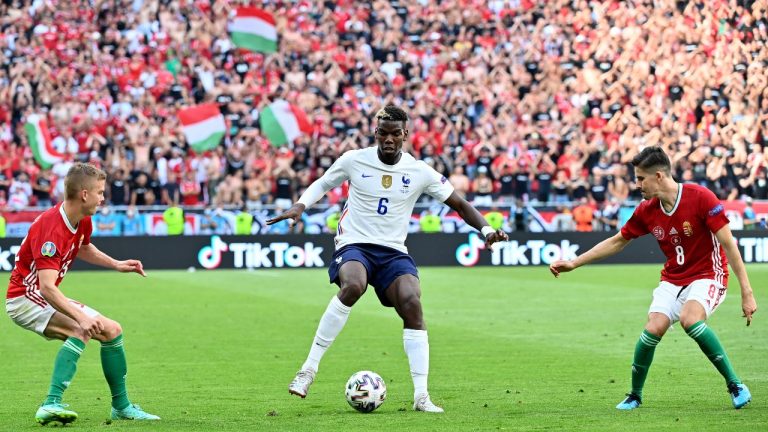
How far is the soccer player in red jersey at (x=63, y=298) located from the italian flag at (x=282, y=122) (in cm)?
2362

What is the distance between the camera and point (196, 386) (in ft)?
36.1

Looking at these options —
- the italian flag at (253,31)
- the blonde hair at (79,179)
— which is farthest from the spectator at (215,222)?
the blonde hair at (79,179)

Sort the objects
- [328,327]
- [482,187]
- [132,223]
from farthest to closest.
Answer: [482,187] → [132,223] → [328,327]

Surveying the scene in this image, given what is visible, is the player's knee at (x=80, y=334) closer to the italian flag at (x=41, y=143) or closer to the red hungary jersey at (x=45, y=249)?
the red hungary jersey at (x=45, y=249)

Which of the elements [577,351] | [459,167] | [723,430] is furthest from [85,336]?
[459,167]

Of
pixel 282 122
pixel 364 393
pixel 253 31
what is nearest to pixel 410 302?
pixel 364 393

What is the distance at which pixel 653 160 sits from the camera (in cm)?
910

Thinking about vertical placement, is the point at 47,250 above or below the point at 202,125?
above

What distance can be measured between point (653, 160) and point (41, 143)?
23518 millimetres

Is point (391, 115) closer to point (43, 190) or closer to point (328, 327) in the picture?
point (328, 327)

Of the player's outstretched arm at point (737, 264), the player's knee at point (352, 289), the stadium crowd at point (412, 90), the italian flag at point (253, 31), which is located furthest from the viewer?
the italian flag at point (253, 31)

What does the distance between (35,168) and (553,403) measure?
23.1 meters

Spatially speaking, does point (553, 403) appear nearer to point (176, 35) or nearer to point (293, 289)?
point (293, 289)

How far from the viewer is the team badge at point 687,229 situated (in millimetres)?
9148
